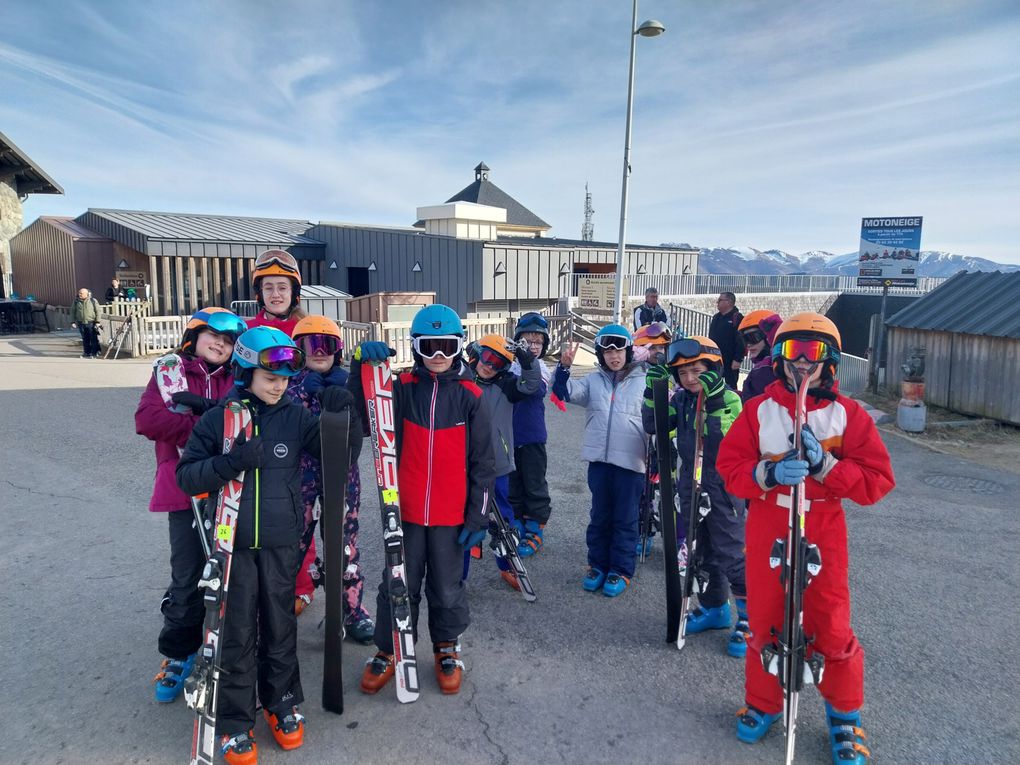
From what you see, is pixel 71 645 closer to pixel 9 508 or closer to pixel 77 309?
pixel 9 508

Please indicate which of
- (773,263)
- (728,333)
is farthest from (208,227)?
(773,263)

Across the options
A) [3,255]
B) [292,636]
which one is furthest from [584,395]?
[3,255]

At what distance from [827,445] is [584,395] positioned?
2.11 metres

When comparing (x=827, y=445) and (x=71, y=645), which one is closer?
(x=827, y=445)

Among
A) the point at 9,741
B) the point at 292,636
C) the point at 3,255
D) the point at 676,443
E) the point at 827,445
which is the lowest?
the point at 9,741

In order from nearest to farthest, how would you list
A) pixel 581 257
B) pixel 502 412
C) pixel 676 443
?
pixel 676 443
pixel 502 412
pixel 581 257

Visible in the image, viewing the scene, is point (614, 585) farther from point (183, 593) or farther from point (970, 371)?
→ point (970, 371)

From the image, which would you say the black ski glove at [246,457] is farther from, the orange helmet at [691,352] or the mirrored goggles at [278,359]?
the orange helmet at [691,352]

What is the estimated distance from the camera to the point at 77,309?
16.3 meters

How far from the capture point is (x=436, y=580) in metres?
3.76

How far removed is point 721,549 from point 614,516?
822mm

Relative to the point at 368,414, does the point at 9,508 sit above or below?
below

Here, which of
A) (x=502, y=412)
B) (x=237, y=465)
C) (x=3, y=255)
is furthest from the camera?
(x=3, y=255)

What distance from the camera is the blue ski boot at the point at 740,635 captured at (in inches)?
160
